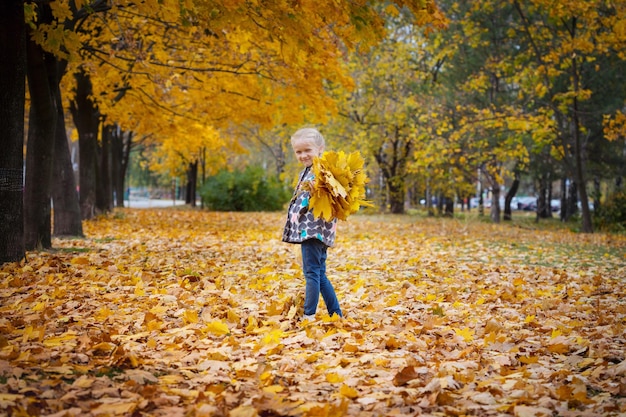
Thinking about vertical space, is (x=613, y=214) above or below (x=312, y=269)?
above

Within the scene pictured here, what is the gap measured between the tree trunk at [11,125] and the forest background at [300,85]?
0.05 feet

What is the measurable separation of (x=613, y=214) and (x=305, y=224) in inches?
694

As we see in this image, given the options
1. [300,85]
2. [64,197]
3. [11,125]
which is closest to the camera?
[11,125]

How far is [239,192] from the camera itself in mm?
27438

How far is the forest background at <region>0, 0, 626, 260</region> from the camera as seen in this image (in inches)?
255

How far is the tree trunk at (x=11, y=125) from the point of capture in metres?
6.27

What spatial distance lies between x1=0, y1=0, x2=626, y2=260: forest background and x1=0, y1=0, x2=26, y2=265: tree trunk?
0.02 m

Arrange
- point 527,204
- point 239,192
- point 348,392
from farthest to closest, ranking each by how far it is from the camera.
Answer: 1. point 527,204
2. point 239,192
3. point 348,392

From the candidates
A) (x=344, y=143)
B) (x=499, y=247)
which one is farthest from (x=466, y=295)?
(x=344, y=143)

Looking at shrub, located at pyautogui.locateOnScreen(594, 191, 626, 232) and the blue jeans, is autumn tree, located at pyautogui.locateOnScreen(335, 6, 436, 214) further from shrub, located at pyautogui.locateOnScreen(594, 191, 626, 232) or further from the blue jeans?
the blue jeans

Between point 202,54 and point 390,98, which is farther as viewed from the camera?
point 390,98

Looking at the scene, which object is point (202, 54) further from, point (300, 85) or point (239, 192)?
point (239, 192)

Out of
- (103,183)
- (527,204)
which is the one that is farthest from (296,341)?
(527,204)

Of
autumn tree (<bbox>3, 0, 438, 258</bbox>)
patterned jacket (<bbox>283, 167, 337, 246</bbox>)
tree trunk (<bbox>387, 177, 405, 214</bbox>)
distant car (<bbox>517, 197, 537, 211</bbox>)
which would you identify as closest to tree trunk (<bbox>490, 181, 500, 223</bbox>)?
tree trunk (<bbox>387, 177, 405, 214</bbox>)
